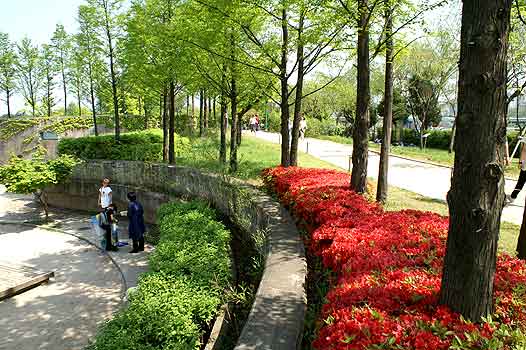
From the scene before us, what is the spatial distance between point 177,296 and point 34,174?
13.2m

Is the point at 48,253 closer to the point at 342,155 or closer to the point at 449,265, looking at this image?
the point at 449,265

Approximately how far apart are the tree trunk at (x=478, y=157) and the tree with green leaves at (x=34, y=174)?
1650cm

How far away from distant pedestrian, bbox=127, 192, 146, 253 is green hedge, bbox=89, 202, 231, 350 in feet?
10.5

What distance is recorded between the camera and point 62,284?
9891mm

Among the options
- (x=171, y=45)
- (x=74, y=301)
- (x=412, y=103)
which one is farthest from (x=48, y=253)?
(x=412, y=103)

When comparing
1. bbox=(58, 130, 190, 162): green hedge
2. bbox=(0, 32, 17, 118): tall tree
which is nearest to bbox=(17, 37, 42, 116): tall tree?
bbox=(0, 32, 17, 118): tall tree

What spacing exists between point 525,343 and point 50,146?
27.8 m

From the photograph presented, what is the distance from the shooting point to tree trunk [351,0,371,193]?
292 inches

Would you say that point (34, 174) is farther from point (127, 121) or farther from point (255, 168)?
point (127, 121)

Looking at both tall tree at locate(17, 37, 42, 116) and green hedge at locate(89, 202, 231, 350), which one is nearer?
green hedge at locate(89, 202, 231, 350)

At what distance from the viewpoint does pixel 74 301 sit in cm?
887

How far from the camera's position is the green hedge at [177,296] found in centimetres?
471

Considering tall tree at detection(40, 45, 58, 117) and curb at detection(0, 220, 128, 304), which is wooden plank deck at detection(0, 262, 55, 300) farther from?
tall tree at detection(40, 45, 58, 117)

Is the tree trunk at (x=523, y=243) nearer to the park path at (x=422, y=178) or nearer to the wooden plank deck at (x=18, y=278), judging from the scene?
the park path at (x=422, y=178)
